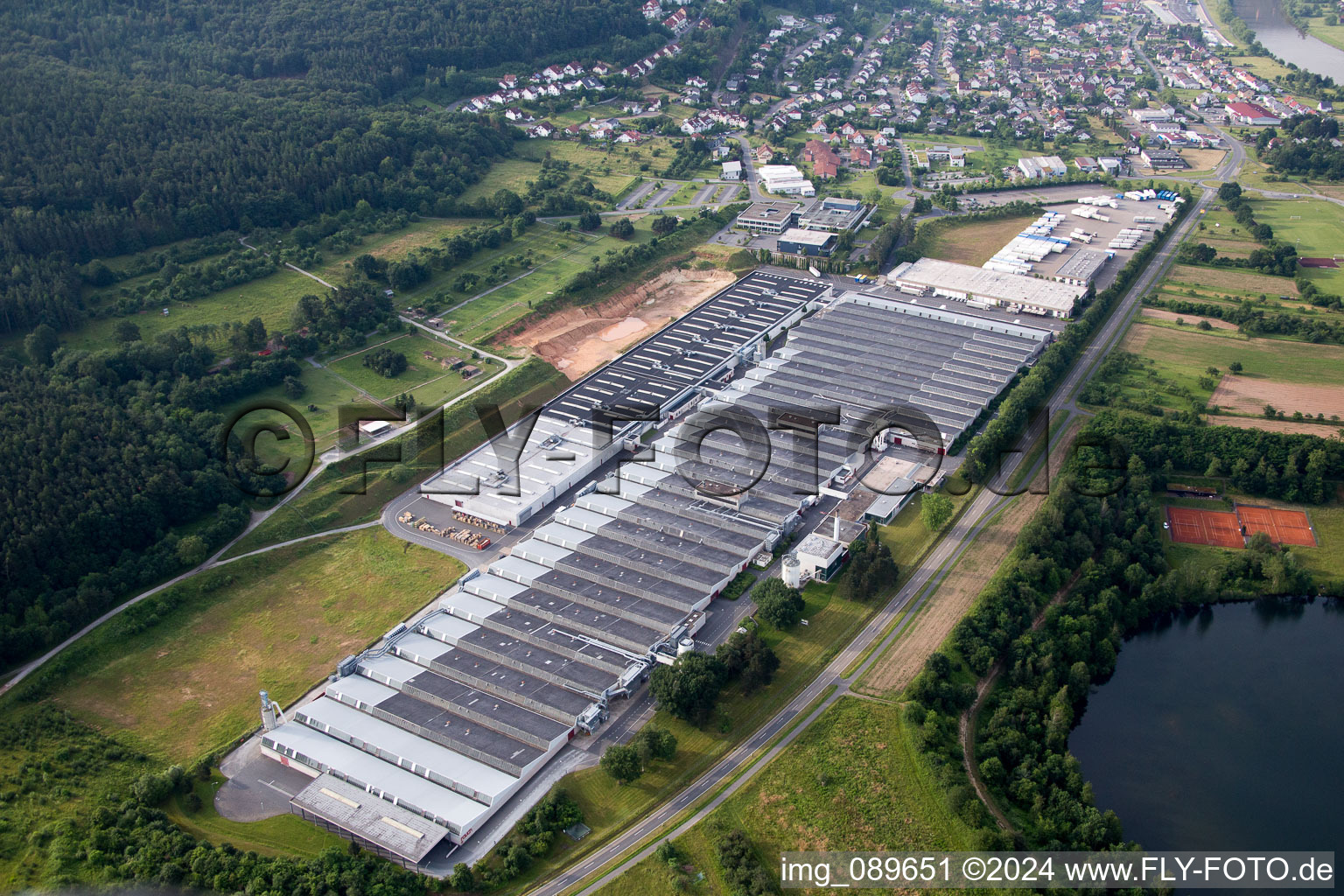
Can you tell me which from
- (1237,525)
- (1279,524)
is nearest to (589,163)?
(1237,525)

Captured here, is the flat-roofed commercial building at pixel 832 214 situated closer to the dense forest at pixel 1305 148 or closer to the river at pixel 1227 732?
the dense forest at pixel 1305 148

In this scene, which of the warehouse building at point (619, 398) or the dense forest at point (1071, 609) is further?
the warehouse building at point (619, 398)

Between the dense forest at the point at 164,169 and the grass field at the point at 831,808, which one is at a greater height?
the dense forest at the point at 164,169

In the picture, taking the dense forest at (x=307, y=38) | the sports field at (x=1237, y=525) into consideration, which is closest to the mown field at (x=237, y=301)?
the dense forest at (x=307, y=38)

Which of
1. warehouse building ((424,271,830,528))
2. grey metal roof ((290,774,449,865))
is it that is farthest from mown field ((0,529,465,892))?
warehouse building ((424,271,830,528))

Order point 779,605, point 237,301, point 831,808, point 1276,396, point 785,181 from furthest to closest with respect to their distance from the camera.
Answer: point 785,181, point 237,301, point 1276,396, point 779,605, point 831,808

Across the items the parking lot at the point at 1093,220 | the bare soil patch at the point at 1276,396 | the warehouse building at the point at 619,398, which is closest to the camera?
the warehouse building at the point at 619,398

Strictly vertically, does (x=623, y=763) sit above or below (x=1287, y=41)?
below

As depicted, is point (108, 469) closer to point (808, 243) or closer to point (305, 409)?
point (305, 409)
